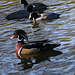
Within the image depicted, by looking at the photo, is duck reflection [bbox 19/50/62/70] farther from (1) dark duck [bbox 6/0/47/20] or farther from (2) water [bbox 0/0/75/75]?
(1) dark duck [bbox 6/0/47/20]

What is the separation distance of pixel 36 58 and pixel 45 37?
2.16 m

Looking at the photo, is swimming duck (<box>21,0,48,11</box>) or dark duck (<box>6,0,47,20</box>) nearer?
dark duck (<box>6,0,47,20</box>)

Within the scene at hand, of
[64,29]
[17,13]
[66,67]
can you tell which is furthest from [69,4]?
[66,67]

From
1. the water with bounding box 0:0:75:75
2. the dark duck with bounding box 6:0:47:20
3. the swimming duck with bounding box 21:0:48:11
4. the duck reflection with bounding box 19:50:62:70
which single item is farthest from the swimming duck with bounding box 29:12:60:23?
the duck reflection with bounding box 19:50:62:70

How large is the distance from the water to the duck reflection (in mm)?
46

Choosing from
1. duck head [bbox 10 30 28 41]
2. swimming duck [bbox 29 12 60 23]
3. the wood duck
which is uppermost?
duck head [bbox 10 30 28 41]

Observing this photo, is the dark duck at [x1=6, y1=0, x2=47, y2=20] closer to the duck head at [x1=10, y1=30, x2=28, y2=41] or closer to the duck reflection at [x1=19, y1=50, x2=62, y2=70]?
the duck head at [x1=10, y1=30, x2=28, y2=41]

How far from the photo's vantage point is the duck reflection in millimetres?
10494

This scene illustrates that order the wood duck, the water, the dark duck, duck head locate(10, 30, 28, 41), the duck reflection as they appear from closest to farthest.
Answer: the water, the duck reflection, the wood duck, duck head locate(10, 30, 28, 41), the dark duck

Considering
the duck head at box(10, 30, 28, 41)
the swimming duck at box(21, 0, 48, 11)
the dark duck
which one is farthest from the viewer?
the swimming duck at box(21, 0, 48, 11)

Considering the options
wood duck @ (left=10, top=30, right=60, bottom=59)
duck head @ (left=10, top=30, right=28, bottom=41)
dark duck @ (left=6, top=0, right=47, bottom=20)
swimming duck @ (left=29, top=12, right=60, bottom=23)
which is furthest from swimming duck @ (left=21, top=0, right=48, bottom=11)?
wood duck @ (left=10, top=30, right=60, bottom=59)

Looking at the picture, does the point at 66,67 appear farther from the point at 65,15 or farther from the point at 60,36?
the point at 65,15

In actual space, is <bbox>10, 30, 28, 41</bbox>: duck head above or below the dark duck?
above

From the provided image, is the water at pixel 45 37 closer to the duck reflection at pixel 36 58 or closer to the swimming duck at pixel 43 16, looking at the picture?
the duck reflection at pixel 36 58
